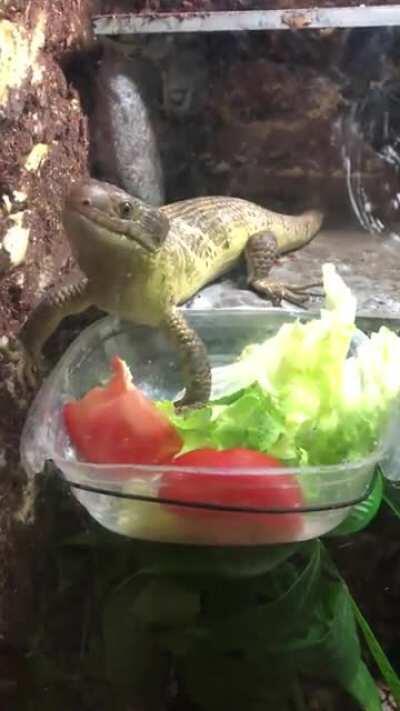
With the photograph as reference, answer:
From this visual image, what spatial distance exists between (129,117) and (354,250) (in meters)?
0.34

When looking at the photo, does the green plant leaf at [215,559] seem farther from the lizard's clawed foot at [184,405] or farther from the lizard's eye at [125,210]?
the lizard's eye at [125,210]

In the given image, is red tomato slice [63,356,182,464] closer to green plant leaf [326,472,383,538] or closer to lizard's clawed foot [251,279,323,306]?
green plant leaf [326,472,383,538]

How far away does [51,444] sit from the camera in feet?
3.43

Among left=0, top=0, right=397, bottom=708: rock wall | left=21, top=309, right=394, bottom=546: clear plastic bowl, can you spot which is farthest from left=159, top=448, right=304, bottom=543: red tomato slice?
left=0, top=0, right=397, bottom=708: rock wall

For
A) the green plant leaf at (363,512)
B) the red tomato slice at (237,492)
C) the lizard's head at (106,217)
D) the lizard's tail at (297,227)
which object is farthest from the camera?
the lizard's tail at (297,227)

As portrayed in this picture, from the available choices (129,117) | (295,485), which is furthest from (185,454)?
(129,117)

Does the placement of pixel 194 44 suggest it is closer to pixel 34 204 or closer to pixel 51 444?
pixel 34 204

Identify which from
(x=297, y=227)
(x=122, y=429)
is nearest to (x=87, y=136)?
(x=297, y=227)

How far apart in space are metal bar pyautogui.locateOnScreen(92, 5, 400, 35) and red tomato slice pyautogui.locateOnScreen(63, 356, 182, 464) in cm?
46

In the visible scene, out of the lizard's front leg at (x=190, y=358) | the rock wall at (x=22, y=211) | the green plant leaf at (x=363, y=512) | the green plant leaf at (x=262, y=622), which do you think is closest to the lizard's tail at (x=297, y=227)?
the lizard's front leg at (x=190, y=358)

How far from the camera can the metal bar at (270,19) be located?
46.8 inches

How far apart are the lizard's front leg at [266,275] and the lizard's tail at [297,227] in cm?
3

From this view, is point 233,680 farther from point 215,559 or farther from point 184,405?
point 184,405

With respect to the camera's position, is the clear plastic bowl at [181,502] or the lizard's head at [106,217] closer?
the clear plastic bowl at [181,502]
